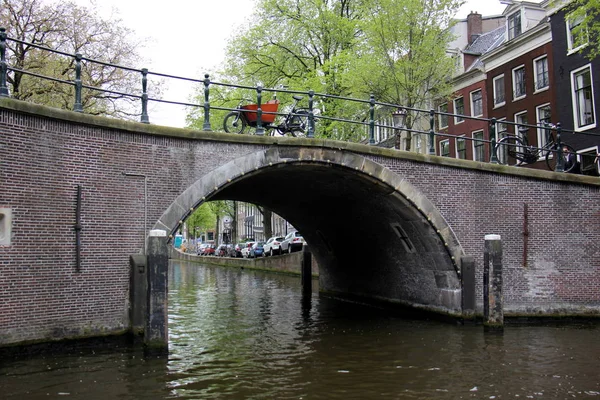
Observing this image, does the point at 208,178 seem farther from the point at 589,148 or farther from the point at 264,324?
the point at 589,148

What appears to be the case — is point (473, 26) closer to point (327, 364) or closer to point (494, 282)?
point (494, 282)

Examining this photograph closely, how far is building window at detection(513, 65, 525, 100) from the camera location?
25.0 m

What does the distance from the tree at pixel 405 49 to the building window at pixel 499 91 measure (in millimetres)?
6864

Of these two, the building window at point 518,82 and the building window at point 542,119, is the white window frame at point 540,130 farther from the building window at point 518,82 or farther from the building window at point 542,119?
the building window at point 518,82

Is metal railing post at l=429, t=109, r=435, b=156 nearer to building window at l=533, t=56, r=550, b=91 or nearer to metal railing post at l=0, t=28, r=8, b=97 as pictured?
metal railing post at l=0, t=28, r=8, b=97

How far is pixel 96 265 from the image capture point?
9.73 metres

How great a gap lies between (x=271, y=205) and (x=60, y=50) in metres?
8.25

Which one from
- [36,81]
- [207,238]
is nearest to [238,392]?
[36,81]

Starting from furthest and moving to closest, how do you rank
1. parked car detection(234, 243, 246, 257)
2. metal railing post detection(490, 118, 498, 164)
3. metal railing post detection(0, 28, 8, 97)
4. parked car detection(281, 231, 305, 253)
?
parked car detection(234, 243, 246, 257)
parked car detection(281, 231, 305, 253)
metal railing post detection(490, 118, 498, 164)
metal railing post detection(0, 28, 8, 97)

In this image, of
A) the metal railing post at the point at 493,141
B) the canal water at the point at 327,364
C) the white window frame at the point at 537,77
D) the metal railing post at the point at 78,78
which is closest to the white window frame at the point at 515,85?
the white window frame at the point at 537,77

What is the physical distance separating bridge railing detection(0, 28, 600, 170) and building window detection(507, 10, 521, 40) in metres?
4.02

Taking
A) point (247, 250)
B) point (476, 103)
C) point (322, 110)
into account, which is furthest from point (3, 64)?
point (247, 250)

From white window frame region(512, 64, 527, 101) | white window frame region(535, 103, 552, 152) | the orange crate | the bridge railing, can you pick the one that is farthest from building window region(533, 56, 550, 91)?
the orange crate

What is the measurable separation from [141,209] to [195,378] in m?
3.27
